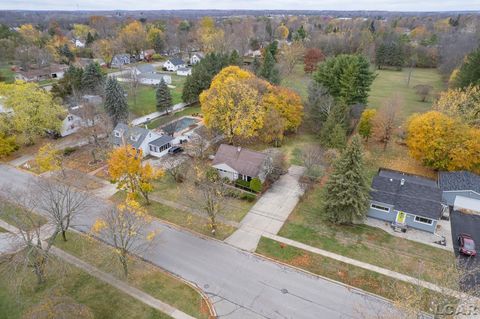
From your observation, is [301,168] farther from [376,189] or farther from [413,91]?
[413,91]

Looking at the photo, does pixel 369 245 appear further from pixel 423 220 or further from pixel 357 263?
pixel 423 220

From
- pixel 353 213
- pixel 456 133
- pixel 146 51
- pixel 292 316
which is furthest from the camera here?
pixel 146 51

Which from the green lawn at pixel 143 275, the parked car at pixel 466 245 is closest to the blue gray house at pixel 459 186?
the parked car at pixel 466 245

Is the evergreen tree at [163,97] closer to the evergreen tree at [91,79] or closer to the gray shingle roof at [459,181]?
the evergreen tree at [91,79]

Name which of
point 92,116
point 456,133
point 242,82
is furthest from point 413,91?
point 92,116

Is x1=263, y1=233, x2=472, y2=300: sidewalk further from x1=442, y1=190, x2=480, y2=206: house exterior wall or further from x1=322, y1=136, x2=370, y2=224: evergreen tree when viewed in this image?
x1=442, y1=190, x2=480, y2=206: house exterior wall
